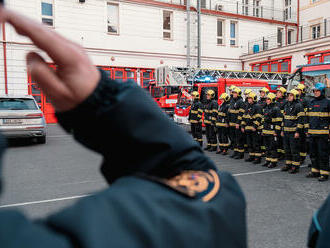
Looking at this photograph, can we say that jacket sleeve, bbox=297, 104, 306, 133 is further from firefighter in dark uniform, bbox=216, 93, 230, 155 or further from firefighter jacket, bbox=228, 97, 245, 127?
firefighter in dark uniform, bbox=216, 93, 230, 155

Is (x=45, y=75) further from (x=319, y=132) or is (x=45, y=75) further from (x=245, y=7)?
(x=245, y=7)

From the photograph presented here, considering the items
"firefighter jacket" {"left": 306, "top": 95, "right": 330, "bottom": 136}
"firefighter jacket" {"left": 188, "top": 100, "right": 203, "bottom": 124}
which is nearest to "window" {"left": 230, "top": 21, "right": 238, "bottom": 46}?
"firefighter jacket" {"left": 188, "top": 100, "right": 203, "bottom": 124}

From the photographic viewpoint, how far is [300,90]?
811cm

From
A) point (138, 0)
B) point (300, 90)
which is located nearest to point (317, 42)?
point (138, 0)

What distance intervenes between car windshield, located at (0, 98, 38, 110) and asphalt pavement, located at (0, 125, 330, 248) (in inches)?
76.3

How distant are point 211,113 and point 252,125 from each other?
7.46ft

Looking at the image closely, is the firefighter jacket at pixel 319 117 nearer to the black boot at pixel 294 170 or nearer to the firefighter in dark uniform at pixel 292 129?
the firefighter in dark uniform at pixel 292 129

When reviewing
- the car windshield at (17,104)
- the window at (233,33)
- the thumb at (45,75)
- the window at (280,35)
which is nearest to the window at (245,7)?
the window at (233,33)

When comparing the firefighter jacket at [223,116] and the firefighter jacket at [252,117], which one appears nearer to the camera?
the firefighter jacket at [252,117]

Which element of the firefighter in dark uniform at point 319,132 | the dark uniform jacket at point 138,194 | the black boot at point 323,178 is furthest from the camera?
the firefighter in dark uniform at point 319,132

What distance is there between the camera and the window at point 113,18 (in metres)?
20.8

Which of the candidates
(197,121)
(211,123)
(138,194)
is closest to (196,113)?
(197,121)

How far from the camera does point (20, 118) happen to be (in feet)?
32.5

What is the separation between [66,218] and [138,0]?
2248 centimetres
